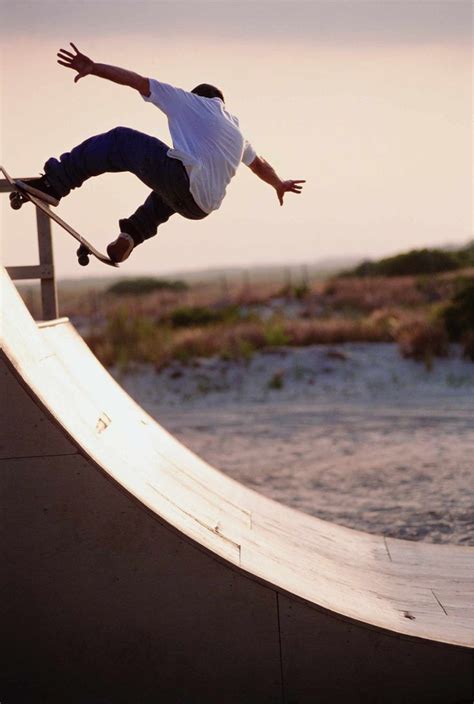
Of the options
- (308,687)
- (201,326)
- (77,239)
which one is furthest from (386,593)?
(201,326)

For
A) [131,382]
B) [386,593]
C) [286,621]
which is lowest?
[131,382]

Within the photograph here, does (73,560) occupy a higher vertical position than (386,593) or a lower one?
higher

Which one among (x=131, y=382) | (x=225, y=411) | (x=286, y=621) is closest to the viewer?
(x=286, y=621)

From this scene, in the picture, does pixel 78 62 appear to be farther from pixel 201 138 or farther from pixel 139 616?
pixel 139 616

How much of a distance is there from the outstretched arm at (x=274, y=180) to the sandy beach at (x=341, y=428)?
3412mm

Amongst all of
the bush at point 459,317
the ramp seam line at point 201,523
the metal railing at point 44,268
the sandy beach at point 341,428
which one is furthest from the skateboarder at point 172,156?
the bush at point 459,317

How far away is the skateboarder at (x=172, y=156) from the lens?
544cm

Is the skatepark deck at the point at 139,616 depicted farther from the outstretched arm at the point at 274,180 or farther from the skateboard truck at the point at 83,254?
the outstretched arm at the point at 274,180

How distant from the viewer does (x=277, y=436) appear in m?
15.2

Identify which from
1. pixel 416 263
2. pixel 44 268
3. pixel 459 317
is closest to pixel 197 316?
pixel 459 317

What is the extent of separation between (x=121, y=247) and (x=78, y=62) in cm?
103

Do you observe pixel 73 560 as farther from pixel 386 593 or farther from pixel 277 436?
pixel 277 436

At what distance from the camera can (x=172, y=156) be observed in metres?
5.46

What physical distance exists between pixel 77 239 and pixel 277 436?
31.1 ft
